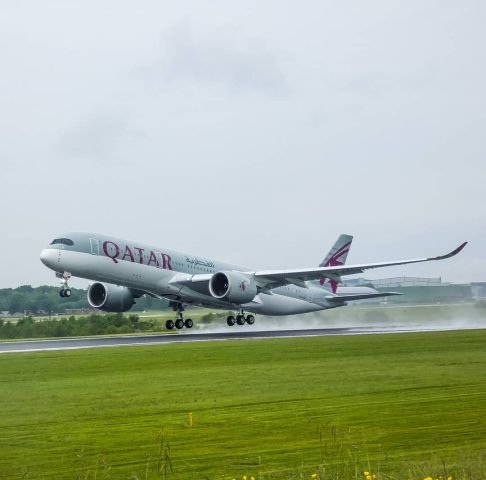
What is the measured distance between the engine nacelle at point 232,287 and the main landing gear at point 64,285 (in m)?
8.51

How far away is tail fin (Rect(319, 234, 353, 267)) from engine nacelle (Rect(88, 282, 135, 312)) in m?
17.7

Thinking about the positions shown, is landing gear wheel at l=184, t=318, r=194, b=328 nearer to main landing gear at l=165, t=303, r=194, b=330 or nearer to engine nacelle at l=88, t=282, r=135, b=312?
main landing gear at l=165, t=303, r=194, b=330

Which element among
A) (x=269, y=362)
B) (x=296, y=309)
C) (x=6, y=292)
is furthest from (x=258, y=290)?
(x=6, y=292)

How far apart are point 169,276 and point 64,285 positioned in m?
7.16

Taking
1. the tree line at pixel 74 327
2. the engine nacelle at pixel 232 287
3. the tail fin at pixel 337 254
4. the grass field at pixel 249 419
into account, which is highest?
the tail fin at pixel 337 254

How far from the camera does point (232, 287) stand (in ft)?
153

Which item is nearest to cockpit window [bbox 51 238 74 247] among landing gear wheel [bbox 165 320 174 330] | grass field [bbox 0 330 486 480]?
landing gear wheel [bbox 165 320 174 330]

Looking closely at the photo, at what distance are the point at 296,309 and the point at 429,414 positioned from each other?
1787 inches

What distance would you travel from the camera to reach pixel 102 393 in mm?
16609

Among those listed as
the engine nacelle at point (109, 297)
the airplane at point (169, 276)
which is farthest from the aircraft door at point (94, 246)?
the engine nacelle at point (109, 297)

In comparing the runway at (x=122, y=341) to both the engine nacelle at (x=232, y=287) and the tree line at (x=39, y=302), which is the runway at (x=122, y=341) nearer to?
the engine nacelle at (x=232, y=287)

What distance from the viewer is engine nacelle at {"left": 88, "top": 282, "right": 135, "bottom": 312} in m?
51.3

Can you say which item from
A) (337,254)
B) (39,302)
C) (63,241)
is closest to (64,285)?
(63,241)

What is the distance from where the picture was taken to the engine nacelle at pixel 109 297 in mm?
51312
